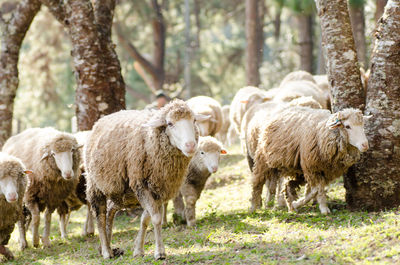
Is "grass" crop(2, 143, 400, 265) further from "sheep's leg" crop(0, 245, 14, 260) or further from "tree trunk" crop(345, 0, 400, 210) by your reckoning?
"tree trunk" crop(345, 0, 400, 210)

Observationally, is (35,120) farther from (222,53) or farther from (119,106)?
(119,106)

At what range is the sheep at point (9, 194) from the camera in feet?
23.5

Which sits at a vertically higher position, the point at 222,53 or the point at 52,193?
the point at 222,53

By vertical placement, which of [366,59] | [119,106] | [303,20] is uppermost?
[303,20]

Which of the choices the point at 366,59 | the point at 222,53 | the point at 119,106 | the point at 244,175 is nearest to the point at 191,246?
the point at 119,106

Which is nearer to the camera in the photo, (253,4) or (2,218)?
(2,218)

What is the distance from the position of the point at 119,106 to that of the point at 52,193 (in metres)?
2.45

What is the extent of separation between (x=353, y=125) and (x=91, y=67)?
521cm

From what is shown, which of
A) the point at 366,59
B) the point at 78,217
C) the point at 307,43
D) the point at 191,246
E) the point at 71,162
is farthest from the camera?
the point at 307,43

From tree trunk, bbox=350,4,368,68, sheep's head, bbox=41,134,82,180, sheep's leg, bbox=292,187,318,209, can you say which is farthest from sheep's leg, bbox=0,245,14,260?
tree trunk, bbox=350,4,368,68

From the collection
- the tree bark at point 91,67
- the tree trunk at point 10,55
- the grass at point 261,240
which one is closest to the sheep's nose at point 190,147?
the grass at point 261,240

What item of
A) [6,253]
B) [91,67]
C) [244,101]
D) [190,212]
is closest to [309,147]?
[190,212]

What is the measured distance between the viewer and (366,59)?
1709cm

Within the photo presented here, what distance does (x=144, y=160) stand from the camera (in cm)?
610
